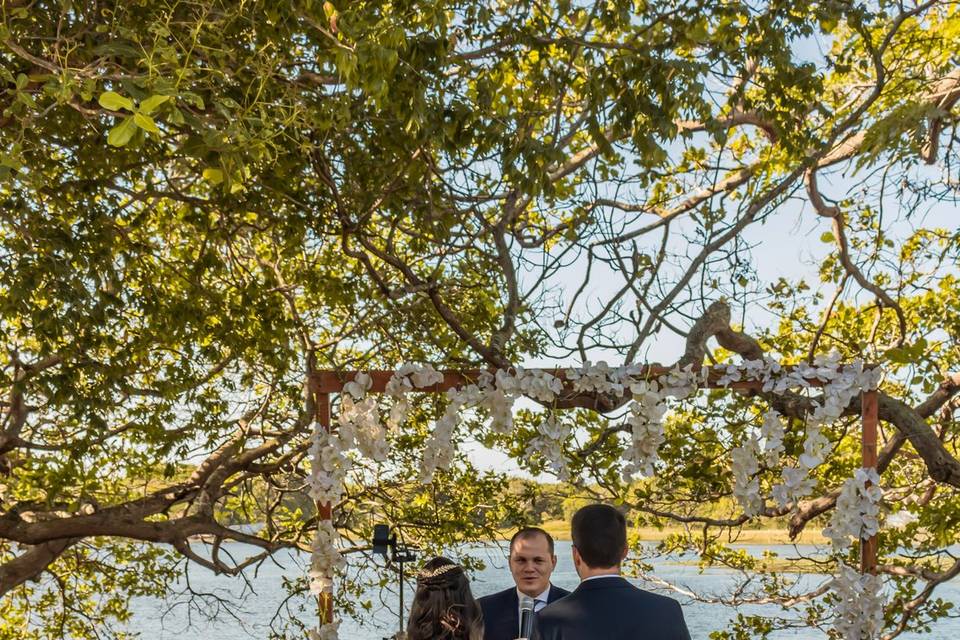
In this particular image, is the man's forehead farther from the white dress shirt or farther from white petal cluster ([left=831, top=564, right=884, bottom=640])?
white petal cluster ([left=831, top=564, right=884, bottom=640])

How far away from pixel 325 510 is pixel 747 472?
5.73 feet

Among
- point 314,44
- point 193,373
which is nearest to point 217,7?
point 314,44

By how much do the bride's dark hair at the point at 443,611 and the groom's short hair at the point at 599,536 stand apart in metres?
0.31

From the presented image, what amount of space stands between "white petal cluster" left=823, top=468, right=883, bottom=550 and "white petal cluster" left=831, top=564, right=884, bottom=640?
14 centimetres

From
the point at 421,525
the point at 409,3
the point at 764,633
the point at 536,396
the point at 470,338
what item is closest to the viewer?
the point at 409,3

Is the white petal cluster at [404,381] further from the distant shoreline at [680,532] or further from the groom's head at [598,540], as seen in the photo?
the distant shoreline at [680,532]

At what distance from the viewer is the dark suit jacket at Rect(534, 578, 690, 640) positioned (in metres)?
2.39

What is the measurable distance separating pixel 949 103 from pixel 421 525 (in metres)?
3.92

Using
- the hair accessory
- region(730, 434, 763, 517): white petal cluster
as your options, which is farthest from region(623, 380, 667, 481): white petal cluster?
the hair accessory

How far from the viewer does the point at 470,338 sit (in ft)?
14.7

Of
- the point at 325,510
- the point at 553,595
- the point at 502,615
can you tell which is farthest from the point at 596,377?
the point at 325,510

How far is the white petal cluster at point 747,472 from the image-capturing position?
4.16 metres

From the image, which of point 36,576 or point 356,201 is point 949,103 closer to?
point 356,201

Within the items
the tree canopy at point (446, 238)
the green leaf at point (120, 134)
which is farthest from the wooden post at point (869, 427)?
the green leaf at point (120, 134)
